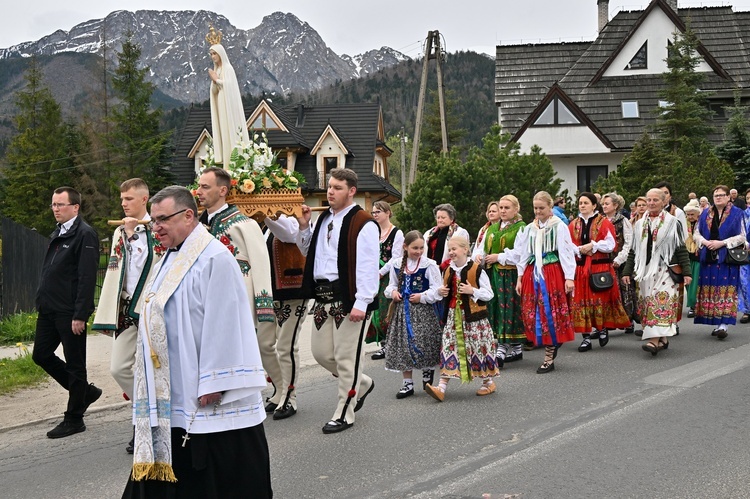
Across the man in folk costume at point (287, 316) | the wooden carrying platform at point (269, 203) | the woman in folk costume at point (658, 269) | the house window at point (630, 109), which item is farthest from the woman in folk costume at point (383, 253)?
the house window at point (630, 109)

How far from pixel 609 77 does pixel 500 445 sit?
40.2 meters

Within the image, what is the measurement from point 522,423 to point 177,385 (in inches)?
156

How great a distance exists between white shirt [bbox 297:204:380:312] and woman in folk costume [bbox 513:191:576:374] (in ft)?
10.3

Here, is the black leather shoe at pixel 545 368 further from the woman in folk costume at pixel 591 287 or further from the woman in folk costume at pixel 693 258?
the woman in folk costume at pixel 693 258

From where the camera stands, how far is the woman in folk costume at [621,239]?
11.3 m

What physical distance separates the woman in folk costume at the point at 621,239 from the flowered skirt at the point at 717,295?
1.00 metres

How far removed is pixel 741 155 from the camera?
30234mm

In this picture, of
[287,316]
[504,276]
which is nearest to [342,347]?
[287,316]

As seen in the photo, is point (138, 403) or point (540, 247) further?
point (540, 247)

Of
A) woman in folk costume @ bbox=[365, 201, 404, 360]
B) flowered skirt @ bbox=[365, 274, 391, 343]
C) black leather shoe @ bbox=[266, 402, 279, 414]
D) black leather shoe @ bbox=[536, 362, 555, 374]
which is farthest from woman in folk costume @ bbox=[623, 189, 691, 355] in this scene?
black leather shoe @ bbox=[266, 402, 279, 414]

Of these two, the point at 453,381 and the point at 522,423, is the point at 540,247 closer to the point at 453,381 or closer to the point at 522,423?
Answer: the point at 453,381

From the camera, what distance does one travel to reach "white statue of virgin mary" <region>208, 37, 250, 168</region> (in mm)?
8195

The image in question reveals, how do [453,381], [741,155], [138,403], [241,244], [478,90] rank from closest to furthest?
[138,403] → [241,244] → [453,381] → [741,155] → [478,90]

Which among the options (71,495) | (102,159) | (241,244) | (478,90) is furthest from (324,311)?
(478,90)
